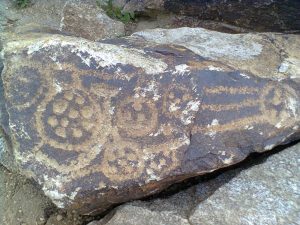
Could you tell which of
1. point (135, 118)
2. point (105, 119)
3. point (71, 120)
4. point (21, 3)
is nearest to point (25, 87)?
point (71, 120)

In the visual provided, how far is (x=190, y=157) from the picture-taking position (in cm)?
201

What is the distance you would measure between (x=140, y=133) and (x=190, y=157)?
0.22m

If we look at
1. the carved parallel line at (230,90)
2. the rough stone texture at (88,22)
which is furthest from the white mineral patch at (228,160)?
the rough stone texture at (88,22)

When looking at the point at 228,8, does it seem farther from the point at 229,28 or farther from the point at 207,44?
the point at 207,44

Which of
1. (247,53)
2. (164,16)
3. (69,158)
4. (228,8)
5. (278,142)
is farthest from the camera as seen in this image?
(164,16)

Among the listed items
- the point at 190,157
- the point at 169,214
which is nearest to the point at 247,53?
the point at 190,157

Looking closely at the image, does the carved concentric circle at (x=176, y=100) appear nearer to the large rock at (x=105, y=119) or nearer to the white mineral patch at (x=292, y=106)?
the large rock at (x=105, y=119)

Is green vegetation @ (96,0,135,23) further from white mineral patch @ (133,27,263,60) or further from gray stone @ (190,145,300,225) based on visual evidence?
gray stone @ (190,145,300,225)

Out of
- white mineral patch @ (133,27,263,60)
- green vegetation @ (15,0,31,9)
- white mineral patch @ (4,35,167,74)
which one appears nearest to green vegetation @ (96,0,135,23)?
green vegetation @ (15,0,31,9)

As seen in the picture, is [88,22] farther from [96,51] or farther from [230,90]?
[230,90]

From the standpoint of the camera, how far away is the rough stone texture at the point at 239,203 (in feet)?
6.41

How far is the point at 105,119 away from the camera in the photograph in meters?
1.99

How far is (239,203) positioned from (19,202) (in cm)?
100

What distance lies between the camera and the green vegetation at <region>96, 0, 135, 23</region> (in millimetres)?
3062
